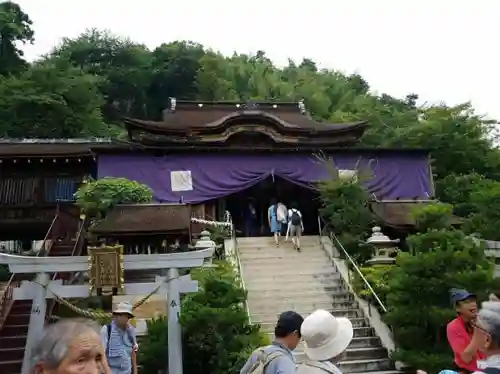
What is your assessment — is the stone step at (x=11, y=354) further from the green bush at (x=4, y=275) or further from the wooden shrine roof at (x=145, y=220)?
the green bush at (x=4, y=275)

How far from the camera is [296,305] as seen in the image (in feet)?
37.1

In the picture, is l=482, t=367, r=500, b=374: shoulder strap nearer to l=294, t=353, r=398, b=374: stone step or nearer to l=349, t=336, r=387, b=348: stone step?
l=294, t=353, r=398, b=374: stone step

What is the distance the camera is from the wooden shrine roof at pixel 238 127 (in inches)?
796

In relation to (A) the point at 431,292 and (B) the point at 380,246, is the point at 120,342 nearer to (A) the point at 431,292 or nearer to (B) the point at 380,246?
(A) the point at 431,292

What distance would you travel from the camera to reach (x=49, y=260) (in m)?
9.16

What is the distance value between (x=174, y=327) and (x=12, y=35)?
102ft

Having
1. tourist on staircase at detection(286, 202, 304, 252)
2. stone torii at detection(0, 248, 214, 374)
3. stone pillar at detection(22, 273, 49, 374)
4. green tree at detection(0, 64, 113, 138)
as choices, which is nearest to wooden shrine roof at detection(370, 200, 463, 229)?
tourist on staircase at detection(286, 202, 304, 252)

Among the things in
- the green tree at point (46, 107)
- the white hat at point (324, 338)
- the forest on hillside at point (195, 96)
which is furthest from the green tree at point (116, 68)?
the white hat at point (324, 338)

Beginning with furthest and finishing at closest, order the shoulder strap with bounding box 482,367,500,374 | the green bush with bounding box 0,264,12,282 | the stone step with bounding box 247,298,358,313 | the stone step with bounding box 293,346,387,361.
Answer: the green bush with bounding box 0,264,12,282 < the stone step with bounding box 247,298,358,313 < the stone step with bounding box 293,346,387,361 < the shoulder strap with bounding box 482,367,500,374

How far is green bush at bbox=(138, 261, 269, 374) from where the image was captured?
8312mm

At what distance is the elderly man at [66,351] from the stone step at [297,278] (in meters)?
10.4

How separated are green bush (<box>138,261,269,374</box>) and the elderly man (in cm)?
633

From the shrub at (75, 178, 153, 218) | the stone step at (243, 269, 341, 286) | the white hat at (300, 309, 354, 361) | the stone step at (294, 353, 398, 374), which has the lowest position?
the stone step at (294, 353, 398, 374)

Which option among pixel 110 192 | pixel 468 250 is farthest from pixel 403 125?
pixel 468 250
